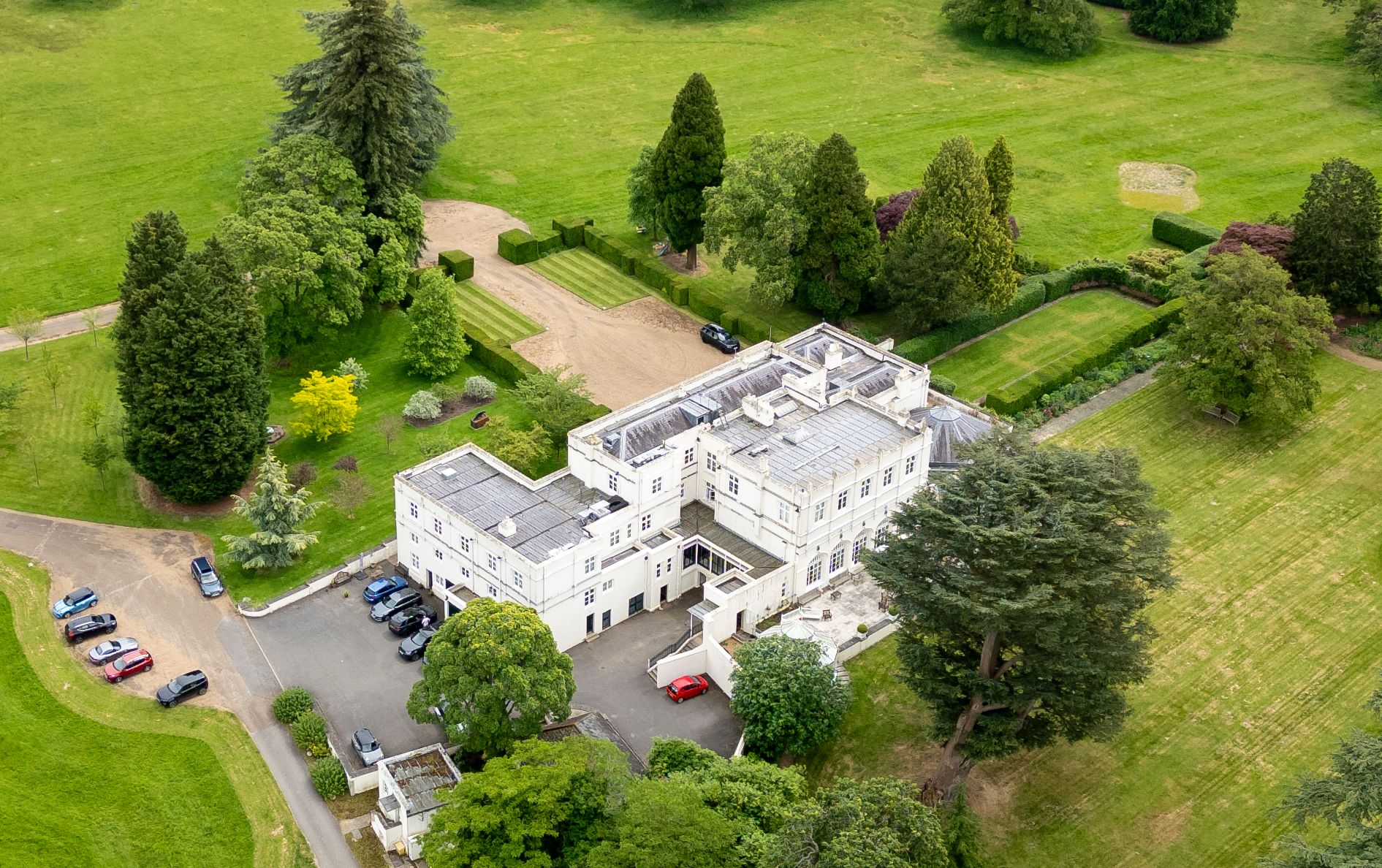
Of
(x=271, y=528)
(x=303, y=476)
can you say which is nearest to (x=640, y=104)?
(x=303, y=476)

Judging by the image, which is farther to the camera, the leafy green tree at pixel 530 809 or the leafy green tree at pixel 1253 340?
the leafy green tree at pixel 1253 340

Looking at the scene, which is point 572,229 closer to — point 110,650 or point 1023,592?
point 110,650

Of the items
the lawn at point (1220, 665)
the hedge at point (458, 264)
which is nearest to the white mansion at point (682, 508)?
the lawn at point (1220, 665)

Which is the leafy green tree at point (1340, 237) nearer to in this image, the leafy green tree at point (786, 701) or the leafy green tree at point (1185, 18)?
the leafy green tree at point (786, 701)

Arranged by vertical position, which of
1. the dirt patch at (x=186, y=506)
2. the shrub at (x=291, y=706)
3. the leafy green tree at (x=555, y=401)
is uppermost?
the leafy green tree at (x=555, y=401)

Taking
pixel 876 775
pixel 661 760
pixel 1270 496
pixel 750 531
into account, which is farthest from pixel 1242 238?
pixel 661 760

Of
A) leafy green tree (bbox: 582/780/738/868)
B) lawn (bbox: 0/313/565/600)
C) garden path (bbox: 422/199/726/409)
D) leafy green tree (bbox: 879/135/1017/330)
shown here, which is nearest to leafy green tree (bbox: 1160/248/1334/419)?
leafy green tree (bbox: 879/135/1017/330)

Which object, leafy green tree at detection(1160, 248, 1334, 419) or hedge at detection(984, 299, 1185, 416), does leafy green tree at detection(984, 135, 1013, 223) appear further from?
leafy green tree at detection(1160, 248, 1334, 419)
